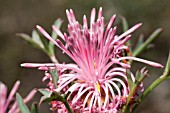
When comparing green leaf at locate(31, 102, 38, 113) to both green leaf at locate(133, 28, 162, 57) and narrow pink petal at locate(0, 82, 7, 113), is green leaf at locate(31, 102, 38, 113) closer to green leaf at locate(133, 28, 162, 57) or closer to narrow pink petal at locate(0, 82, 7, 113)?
narrow pink petal at locate(0, 82, 7, 113)

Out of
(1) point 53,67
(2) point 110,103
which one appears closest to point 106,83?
→ (2) point 110,103

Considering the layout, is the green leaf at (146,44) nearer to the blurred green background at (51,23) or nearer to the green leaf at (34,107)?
the green leaf at (34,107)

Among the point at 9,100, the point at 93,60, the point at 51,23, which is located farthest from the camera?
the point at 51,23

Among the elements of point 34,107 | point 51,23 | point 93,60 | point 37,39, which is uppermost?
point 51,23

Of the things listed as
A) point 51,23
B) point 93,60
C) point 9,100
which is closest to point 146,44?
point 93,60

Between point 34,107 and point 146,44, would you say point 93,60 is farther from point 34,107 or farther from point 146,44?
point 146,44

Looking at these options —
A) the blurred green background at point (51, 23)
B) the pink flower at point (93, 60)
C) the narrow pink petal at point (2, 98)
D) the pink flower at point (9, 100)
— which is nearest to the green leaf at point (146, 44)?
the pink flower at point (93, 60)

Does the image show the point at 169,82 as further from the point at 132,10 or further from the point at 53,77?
the point at 53,77

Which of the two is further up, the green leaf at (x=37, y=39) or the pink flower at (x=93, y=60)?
the green leaf at (x=37, y=39)
